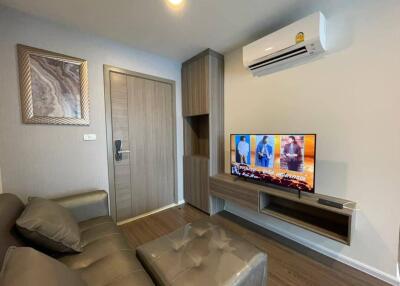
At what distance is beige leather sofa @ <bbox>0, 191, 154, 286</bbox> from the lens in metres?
1.01

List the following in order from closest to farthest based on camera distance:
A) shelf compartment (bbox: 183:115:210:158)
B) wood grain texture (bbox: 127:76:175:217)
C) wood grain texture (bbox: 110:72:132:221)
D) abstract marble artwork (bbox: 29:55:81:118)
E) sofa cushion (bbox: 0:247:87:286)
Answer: sofa cushion (bbox: 0:247:87:286) → abstract marble artwork (bbox: 29:55:81:118) → wood grain texture (bbox: 110:72:132:221) → wood grain texture (bbox: 127:76:175:217) → shelf compartment (bbox: 183:115:210:158)

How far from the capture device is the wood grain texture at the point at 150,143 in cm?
248

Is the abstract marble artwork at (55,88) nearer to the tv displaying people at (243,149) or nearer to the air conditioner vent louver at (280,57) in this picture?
the tv displaying people at (243,149)

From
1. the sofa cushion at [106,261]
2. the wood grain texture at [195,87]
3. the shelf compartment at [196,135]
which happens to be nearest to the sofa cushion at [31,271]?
the sofa cushion at [106,261]

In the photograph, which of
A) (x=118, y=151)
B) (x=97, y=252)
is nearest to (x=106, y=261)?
(x=97, y=252)

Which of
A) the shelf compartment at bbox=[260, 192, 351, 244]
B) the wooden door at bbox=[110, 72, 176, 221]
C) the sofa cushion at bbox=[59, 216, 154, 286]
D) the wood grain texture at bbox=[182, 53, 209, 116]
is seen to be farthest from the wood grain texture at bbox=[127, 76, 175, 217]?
the shelf compartment at bbox=[260, 192, 351, 244]

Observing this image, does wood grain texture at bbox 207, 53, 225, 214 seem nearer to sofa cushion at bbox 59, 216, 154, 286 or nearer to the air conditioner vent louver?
the air conditioner vent louver

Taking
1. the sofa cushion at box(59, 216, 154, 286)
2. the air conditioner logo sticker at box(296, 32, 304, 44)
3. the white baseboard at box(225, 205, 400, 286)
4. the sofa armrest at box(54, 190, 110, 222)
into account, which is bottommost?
the white baseboard at box(225, 205, 400, 286)

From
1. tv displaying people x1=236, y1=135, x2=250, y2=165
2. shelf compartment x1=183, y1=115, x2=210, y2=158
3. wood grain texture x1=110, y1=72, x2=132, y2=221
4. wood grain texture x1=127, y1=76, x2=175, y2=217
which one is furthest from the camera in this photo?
shelf compartment x1=183, y1=115, x2=210, y2=158

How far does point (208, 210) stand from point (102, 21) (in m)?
2.69

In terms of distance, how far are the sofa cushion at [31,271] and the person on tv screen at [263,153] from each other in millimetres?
1726

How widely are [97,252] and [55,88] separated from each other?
1731 millimetres

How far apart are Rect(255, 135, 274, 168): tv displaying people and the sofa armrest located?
173cm

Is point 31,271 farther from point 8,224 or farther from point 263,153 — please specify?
point 263,153
